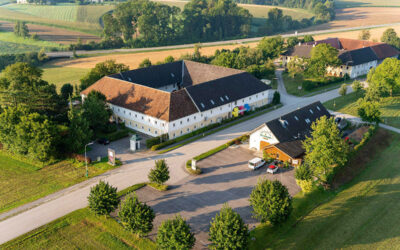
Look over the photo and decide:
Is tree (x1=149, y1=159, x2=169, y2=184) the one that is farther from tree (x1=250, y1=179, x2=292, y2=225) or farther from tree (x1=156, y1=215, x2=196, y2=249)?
tree (x1=156, y1=215, x2=196, y2=249)

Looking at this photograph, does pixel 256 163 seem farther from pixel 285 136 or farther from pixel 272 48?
pixel 272 48

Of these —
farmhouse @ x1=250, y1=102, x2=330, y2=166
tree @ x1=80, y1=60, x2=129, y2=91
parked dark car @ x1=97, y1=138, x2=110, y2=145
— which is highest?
tree @ x1=80, y1=60, x2=129, y2=91

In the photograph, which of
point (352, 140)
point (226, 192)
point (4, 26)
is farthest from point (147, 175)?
point (4, 26)

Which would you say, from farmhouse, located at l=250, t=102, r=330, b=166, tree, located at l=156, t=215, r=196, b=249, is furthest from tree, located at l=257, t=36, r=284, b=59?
tree, located at l=156, t=215, r=196, b=249

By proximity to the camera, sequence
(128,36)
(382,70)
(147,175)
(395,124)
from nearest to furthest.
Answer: (147,175) → (395,124) → (382,70) → (128,36)

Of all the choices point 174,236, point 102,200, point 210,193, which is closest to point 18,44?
point 102,200

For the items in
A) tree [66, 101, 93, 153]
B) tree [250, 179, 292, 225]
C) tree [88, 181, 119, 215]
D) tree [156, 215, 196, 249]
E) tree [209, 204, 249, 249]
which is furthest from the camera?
tree [66, 101, 93, 153]

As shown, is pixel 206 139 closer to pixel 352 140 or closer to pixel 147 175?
pixel 147 175
